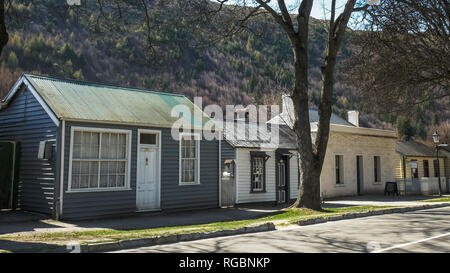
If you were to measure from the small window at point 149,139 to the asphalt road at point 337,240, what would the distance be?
22.3 feet

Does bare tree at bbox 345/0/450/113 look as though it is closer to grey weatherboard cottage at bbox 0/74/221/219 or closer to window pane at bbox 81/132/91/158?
grey weatherboard cottage at bbox 0/74/221/219

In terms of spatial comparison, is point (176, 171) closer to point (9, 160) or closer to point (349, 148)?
point (9, 160)

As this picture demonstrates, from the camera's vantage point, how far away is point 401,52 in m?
17.1

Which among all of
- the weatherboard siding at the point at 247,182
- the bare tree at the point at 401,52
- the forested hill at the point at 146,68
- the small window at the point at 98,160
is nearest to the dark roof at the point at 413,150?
the bare tree at the point at 401,52

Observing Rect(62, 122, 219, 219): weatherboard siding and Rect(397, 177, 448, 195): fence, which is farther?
Rect(397, 177, 448, 195): fence

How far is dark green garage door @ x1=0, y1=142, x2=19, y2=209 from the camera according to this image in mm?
14195

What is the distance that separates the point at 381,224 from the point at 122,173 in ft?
29.1

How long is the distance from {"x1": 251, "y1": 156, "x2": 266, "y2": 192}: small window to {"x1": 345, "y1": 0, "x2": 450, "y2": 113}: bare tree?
5897 mm

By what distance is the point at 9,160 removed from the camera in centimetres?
1442

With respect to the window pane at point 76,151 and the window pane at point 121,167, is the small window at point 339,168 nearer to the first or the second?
the window pane at point 121,167

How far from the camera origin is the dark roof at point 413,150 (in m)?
34.0

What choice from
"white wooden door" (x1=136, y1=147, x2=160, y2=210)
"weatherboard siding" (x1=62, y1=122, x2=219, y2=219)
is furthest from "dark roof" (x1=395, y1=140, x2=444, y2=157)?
"white wooden door" (x1=136, y1=147, x2=160, y2=210)
